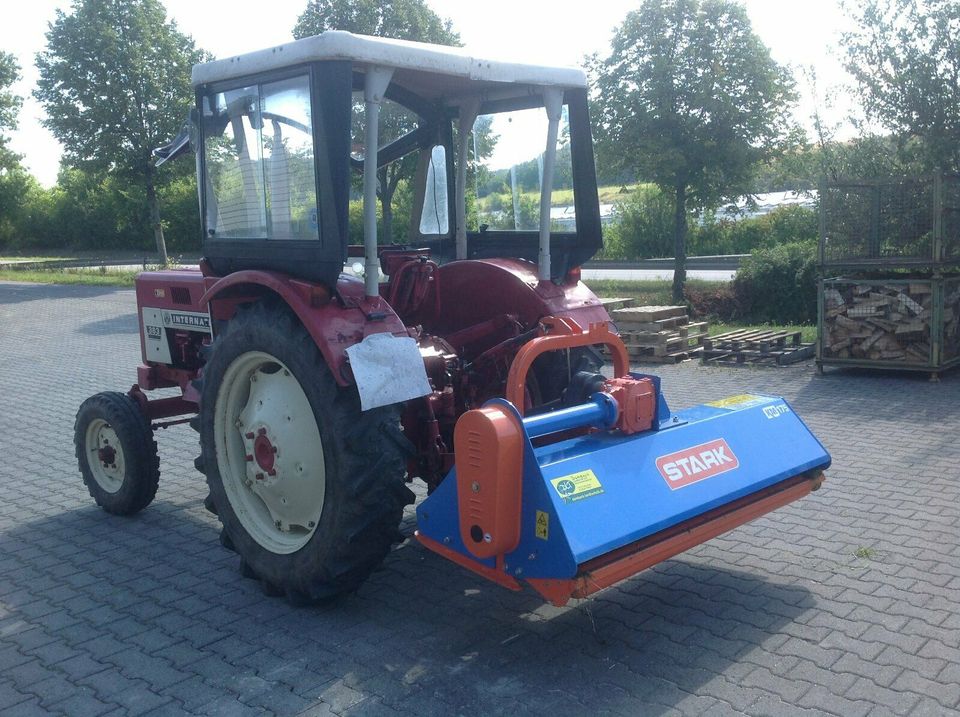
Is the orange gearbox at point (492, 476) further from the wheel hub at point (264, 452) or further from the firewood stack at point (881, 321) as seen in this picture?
the firewood stack at point (881, 321)

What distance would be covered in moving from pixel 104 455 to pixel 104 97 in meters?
21.7

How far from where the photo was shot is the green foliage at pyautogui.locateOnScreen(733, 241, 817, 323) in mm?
15188

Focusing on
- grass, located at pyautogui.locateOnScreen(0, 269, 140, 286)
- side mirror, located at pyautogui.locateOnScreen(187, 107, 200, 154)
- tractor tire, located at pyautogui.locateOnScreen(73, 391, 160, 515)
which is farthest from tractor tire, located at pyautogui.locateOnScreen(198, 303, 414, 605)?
grass, located at pyautogui.locateOnScreen(0, 269, 140, 286)

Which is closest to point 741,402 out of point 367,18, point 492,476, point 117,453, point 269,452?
point 492,476

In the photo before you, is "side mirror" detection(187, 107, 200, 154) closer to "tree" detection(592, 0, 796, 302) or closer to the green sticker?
the green sticker

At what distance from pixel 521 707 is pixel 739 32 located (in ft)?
49.7

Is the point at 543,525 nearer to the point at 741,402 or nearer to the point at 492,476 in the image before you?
the point at 492,476

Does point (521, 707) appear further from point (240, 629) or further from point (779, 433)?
point (779, 433)

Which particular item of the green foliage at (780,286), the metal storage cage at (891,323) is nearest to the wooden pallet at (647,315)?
the metal storage cage at (891,323)

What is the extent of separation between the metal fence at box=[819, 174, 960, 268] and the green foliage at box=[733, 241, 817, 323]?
487 cm

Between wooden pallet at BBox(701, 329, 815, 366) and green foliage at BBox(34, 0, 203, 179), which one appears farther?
green foliage at BBox(34, 0, 203, 179)

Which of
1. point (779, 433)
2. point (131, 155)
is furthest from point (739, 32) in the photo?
point (131, 155)

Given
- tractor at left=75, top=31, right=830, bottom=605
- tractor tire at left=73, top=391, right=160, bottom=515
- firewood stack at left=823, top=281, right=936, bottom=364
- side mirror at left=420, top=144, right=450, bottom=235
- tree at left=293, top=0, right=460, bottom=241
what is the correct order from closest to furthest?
tractor at left=75, top=31, right=830, bottom=605 < side mirror at left=420, top=144, right=450, bottom=235 < tractor tire at left=73, top=391, right=160, bottom=515 < firewood stack at left=823, top=281, right=936, bottom=364 < tree at left=293, top=0, right=460, bottom=241

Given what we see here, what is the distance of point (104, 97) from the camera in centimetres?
2488
